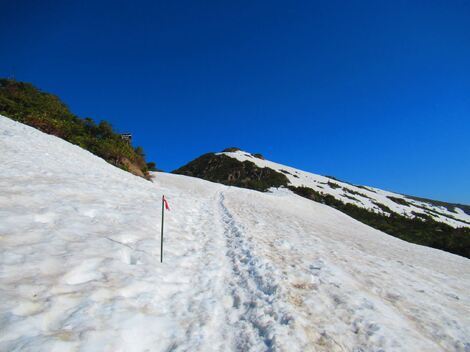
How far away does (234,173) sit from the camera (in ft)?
167

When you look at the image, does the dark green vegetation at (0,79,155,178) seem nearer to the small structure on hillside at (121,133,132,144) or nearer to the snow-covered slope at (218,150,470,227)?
the small structure on hillside at (121,133,132,144)

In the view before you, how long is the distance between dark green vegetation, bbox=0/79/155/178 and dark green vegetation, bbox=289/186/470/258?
21.5 m

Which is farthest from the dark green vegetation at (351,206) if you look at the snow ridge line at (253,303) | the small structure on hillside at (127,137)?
the snow ridge line at (253,303)

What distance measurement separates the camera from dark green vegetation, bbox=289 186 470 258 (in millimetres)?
19181

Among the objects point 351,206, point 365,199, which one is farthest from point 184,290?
point 365,199

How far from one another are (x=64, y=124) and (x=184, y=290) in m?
23.8

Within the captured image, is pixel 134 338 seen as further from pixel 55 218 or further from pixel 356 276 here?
pixel 356 276

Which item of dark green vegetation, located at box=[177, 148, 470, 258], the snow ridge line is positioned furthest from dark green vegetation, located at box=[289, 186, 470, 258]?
the snow ridge line

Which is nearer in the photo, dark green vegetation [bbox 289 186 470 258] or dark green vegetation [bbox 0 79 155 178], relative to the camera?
dark green vegetation [bbox 289 186 470 258]

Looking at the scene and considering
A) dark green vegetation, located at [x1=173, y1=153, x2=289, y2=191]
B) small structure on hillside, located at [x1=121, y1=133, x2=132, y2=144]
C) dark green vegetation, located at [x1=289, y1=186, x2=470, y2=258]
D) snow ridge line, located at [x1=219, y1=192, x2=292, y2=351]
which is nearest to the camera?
snow ridge line, located at [x1=219, y1=192, x2=292, y2=351]

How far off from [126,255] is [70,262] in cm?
115

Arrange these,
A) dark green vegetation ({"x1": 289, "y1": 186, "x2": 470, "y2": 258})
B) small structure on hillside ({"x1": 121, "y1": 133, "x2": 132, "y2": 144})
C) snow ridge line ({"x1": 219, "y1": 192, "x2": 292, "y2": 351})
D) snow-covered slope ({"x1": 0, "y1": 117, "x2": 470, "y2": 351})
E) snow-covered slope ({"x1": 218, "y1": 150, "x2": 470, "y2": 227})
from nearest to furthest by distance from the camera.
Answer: snow-covered slope ({"x1": 0, "y1": 117, "x2": 470, "y2": 351})
snow ridge line ({"x1": 219, "y1": 192, "x2": 292, "y2": 351})
dark green vegetation ({"x1": 289, "y1": 186, "x2": 470, "y2": 258})
small structure on hillside ({"x1": 121, "y1": 133, "x2": 132, "y2": 144})
snow-covered slope ({"x1": 218, "y1": 150, "x2": 470, "y2": 227})

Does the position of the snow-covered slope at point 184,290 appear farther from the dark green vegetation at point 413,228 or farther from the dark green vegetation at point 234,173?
the dark green vegetation at point 234,173

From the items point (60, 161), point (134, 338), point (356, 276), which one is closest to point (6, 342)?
point (134, 338)
